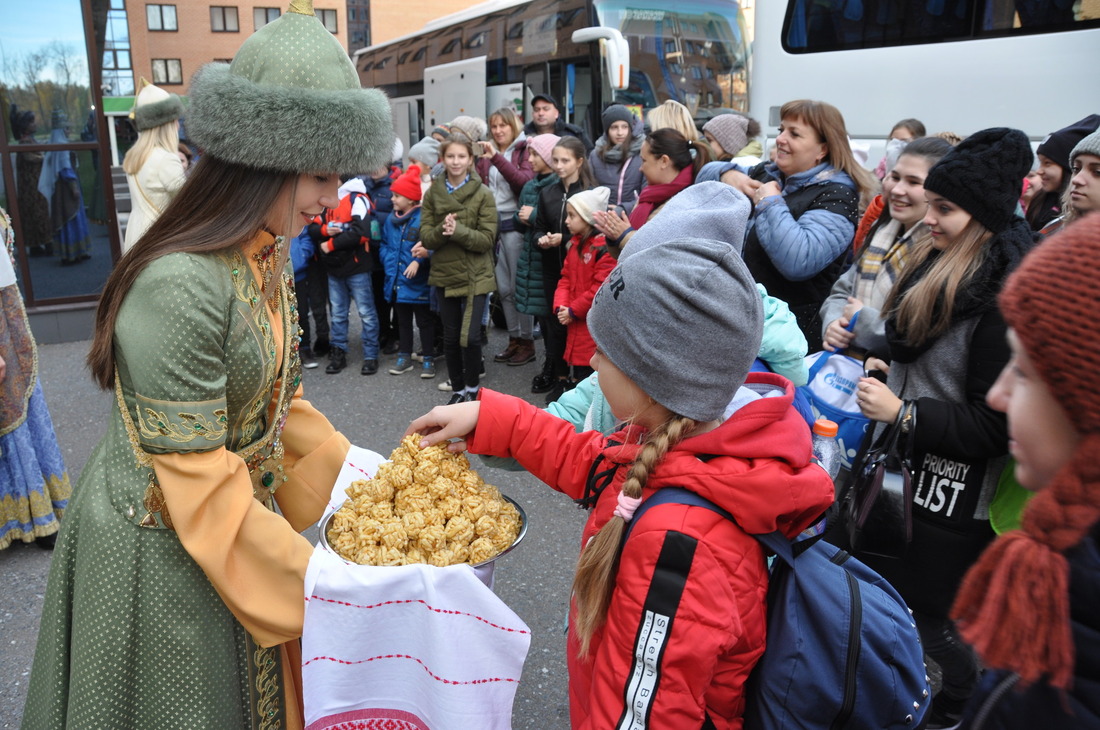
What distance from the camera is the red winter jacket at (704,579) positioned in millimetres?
1396

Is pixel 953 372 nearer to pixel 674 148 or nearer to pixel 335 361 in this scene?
pixel 674 148

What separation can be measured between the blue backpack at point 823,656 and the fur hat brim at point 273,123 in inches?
40.1

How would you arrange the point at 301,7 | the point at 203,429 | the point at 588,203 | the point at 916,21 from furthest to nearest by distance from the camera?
the point at 916,21
the point at 588,203
the point at 301,7
the point at 203,429

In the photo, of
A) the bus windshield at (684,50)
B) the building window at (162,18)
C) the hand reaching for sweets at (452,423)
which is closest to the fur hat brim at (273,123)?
the hand reaching for sweets at (452,423)

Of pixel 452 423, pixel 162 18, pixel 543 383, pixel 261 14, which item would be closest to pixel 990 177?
pixel 452 423

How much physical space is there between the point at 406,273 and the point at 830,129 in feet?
13.1

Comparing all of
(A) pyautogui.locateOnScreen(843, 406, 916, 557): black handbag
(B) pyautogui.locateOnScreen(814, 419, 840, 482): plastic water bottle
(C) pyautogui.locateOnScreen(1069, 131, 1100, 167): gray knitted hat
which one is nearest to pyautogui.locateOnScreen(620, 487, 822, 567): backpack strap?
(B) pyautogui.locateOnScreen(814, 419, 840, 482): plastic water bottle

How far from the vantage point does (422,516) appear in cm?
191

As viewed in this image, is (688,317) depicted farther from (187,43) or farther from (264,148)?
(187,43)

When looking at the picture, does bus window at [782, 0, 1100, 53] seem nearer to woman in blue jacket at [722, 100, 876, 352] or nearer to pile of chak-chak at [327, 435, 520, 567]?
woman in blue jacket at [722, 100, 876, 352]

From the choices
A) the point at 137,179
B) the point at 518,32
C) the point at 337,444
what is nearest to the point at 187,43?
the point at 518,32

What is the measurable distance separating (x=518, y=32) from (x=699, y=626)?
11.9 m

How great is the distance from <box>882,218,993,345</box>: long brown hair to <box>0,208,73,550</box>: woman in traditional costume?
3.74 metres

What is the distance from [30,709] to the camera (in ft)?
6.48
